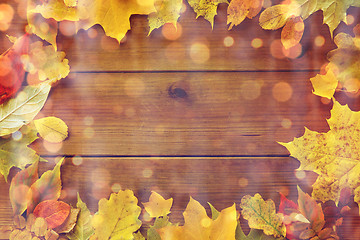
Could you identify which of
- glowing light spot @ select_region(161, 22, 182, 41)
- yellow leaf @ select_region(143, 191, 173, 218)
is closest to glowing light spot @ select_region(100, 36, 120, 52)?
glowing light spot @ select_region(161, 22, 182, 41)

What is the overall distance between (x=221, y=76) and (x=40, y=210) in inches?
22.5

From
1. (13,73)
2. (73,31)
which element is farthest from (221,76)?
(13,73)

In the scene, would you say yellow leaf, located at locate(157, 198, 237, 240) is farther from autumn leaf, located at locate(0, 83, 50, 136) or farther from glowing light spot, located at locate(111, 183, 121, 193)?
autumn leaf, located at locate(0, 83, 50, 136)

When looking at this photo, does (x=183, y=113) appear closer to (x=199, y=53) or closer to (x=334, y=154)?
(x=199, y=53)

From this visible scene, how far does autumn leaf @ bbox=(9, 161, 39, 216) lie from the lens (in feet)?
2.69

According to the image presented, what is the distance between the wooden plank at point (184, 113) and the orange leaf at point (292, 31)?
8cm

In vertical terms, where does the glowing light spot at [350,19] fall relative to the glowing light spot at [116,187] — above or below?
above

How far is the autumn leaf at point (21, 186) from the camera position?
2.69 ft

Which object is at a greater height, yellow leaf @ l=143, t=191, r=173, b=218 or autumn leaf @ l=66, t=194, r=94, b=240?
yellow leaf @ l=143, t=191, r=173, b=218

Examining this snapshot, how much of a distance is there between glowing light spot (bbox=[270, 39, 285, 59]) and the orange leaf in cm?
1

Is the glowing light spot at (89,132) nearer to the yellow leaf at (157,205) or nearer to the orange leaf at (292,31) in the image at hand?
the yellow leaf at (157,205)

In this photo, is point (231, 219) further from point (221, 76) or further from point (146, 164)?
point (221, 76)

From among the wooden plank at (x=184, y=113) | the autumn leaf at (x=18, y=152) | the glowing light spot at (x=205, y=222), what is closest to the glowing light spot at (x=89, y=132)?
the wooden plank at (x=184, y=113)

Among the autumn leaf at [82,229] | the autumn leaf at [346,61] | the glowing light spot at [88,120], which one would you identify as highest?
the autumn leaf at [346,61]
